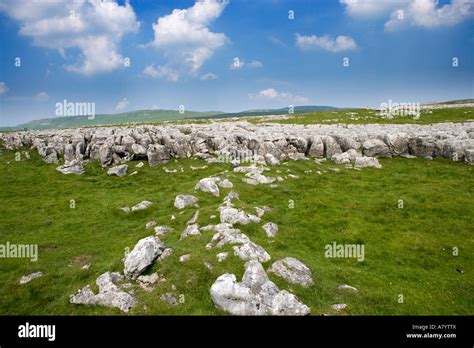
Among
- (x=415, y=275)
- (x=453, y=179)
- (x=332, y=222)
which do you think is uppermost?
(x=453, y=179)

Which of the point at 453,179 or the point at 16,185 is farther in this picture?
the point at 16,185

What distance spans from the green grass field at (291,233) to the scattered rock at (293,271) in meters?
0.55

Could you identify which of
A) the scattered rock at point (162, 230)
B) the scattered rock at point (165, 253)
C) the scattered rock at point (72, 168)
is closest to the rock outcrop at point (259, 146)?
the scattered rock at point (72, 168)

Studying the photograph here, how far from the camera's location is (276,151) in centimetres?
4647

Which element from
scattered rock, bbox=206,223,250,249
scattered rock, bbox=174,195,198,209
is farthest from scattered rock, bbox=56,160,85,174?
scattered rock, bbox=206,223,250,249

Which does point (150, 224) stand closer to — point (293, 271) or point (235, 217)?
point (235, 217)

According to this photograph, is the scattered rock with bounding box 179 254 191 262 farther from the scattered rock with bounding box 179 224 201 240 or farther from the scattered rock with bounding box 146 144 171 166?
the scattered rock with bounding box 146 144 171 166

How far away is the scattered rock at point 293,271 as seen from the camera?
1756 centimetres

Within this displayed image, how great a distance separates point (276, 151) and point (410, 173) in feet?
61.0

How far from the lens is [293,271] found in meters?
18.1

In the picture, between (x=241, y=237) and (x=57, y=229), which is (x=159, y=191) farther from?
(x=241, y=237)
